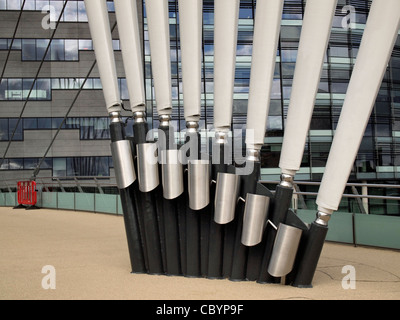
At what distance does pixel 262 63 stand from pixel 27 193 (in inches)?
632

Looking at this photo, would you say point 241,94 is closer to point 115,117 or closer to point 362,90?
point 115,117

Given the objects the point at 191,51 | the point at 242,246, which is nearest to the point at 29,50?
the point at 191,51

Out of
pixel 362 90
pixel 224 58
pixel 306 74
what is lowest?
pixel 362 90

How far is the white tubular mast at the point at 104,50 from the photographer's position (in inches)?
215

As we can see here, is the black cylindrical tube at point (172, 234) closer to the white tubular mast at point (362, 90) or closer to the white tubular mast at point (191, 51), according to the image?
the white tubular mast at point (191, 51)

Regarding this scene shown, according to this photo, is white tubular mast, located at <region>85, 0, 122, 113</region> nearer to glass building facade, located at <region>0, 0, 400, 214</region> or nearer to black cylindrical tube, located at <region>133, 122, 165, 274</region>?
black cylindrical tube, located at <region>133, 122, 165, 274</region>

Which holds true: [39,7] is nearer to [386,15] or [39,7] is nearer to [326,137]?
[326,137]

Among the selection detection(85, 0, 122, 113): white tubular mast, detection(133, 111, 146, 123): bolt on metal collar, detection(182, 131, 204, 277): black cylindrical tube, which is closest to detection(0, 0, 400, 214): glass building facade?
detection(85, 0, 122, 113): white tubular mast

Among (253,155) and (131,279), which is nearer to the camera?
(253,155)

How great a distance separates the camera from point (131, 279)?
499 cm

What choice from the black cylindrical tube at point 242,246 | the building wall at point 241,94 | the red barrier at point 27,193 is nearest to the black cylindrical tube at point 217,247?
the black cylindrical tube at point 242,246

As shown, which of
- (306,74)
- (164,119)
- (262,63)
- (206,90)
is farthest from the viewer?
(206,90)

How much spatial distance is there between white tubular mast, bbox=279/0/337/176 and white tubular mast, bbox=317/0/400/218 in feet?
0.97

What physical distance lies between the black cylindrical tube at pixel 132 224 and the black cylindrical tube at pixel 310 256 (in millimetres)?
1557
